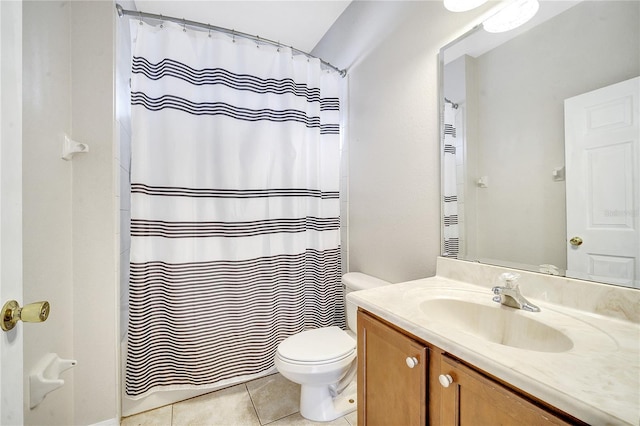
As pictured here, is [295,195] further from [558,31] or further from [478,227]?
[558,31]

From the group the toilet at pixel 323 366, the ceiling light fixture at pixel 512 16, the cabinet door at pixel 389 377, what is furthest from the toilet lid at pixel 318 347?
the ceiling light fixture at pixel 512 16

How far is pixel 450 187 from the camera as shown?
1.19 meters

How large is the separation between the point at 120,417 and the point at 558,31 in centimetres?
262

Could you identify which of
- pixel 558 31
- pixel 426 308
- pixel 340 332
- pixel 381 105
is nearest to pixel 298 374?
pixel 340 332

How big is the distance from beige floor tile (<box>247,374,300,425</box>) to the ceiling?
256cm

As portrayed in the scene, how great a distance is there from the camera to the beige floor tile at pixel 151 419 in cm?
138

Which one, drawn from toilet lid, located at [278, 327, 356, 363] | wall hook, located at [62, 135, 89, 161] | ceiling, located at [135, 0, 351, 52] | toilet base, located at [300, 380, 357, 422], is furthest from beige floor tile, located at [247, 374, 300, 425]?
ceiling, located at [135, 0, 351, 52]

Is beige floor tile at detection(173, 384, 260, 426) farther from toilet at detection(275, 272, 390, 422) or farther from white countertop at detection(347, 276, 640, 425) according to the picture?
white countertop at detection(347, 276, 640, 425)

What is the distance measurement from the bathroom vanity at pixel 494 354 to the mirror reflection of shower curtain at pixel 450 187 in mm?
108

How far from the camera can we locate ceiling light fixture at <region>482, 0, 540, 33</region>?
92 centimetres

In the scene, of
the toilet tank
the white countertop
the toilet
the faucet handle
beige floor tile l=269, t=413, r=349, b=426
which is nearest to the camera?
the white countertop

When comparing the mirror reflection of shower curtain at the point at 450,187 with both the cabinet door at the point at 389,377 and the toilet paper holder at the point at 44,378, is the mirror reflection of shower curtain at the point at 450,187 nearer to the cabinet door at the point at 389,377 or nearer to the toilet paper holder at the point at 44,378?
the cabinet door at the point at 389,377

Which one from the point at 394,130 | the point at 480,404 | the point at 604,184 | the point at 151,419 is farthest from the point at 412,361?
the point at 151,419

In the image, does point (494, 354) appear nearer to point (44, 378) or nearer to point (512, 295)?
point (512, 295)
